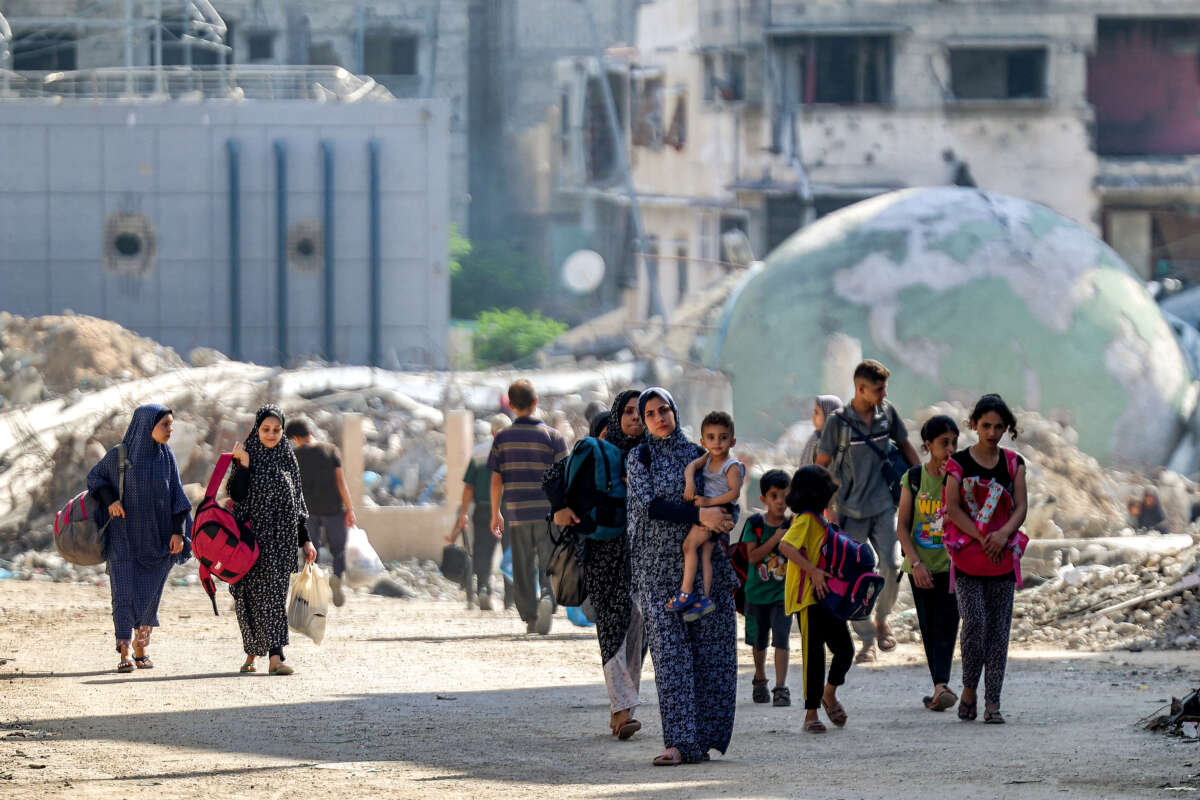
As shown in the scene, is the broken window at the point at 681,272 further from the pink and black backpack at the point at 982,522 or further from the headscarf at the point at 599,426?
the pink and black backpack at the point at 982,522

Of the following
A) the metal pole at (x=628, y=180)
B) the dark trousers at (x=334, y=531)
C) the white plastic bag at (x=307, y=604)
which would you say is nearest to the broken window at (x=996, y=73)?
the metal pole at (x=628, y=180)

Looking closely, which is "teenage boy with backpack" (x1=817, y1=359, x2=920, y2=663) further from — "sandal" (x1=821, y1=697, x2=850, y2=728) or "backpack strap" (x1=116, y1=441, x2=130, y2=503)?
"backpack strap" (x1=116, y1=441, x2=130, y2=503)

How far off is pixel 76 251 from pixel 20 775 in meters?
20.5

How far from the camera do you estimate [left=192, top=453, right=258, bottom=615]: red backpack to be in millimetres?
9328

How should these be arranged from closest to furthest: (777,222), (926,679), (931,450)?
(931,450) → (926,679) → (777,222)

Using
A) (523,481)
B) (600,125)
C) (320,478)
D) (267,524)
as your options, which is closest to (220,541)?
(267,524)

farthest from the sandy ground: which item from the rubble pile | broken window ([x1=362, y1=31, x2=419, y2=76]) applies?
broken window ([x1=362, y1=31, x2=419, y2=76])

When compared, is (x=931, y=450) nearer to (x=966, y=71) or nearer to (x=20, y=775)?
(x=20, y=775)

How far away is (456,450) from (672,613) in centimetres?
972

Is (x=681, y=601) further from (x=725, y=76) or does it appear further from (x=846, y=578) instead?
(x=725, y=76)

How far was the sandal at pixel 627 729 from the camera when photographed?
7.39 m

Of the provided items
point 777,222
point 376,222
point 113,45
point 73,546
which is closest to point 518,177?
point 113,45

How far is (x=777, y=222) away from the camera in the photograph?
118 ft

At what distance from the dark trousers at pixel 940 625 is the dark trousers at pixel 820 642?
0.75 m
